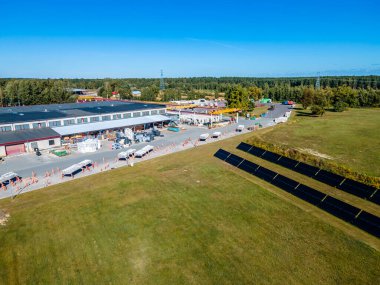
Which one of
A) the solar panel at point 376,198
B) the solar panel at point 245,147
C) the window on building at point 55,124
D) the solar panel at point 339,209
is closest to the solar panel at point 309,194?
the solar panel at point 339,209

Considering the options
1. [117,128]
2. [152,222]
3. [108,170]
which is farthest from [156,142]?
[152,222]

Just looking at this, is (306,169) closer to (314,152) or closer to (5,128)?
(314,152)

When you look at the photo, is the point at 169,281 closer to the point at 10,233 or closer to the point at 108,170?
the point at 10,233

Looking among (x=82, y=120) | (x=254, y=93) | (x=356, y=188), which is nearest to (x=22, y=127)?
(x=82, y=120)

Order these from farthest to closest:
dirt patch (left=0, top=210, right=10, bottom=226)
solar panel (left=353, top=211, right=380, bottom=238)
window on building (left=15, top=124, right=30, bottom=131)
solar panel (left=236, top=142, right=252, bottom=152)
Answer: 1. window on building (left=15, top=124, right=30, bottom=131)
2. solar panel (left=236, top=142, right=252, bottom=152)
3. dirt patch (left=0, top=210, right=10, bottom=226)
4. solar panel (left=353, top=211, right=380, bottom=238)

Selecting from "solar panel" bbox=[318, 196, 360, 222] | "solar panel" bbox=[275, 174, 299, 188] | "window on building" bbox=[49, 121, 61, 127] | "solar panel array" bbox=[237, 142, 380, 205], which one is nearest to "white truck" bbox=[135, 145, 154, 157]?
"solar panel array" bbox=[237, 142, 380, 205]

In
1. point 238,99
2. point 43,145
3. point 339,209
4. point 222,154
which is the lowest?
point 339,209

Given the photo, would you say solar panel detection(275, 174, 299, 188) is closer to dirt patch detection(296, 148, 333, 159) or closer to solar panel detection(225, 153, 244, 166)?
solar panel detection(225, 153, 244, 166)
